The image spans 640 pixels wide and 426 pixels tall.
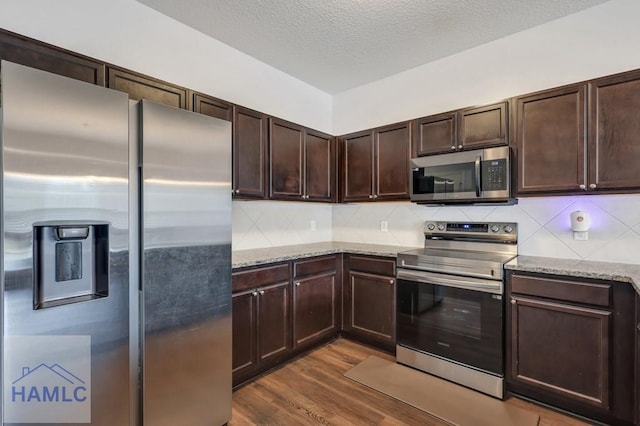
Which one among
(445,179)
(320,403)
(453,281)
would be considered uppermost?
(445,179)

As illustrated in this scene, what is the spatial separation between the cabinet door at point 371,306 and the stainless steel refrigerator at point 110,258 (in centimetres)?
148

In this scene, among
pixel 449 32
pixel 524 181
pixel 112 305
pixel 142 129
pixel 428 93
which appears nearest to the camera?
pixel 112 305

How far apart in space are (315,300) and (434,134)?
6.25ft

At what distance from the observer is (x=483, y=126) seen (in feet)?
8.42

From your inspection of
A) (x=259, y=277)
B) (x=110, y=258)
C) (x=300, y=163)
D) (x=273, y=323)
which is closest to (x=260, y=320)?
(x=273, y=323)

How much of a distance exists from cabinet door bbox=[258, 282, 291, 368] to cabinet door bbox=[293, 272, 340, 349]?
3.9 inches

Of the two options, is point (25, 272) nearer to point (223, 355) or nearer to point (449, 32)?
point (223, 355)

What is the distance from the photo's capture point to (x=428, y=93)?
313 centimetres

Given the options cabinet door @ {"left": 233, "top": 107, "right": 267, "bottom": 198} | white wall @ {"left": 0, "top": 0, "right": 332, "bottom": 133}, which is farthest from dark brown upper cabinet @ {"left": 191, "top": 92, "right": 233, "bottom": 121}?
white wall @ {"left": 0, "top": 0, "right": 332, "bottom": 133}

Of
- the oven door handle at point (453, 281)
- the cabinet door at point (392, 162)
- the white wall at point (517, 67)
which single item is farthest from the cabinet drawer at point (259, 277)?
the white wall at point (517, 67)

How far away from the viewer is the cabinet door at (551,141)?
85.2 inches

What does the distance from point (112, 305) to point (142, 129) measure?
2.83 ft

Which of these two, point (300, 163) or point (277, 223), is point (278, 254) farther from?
point (300, 163)

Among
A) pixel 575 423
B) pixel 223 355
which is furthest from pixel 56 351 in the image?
pixel 575 423
